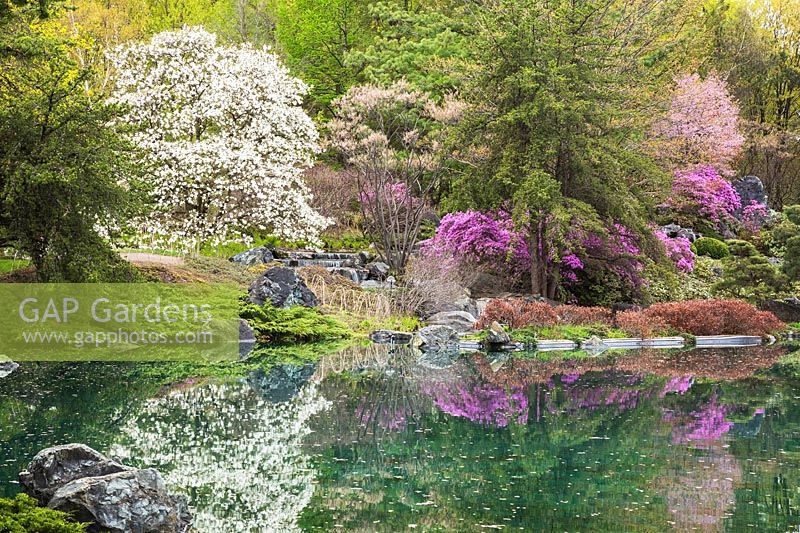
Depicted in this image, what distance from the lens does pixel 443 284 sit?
2062 centimetres

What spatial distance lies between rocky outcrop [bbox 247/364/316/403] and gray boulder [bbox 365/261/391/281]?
344 inches

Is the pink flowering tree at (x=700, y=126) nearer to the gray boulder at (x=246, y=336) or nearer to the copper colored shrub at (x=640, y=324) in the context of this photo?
the copper colored shrub at (x=640, y=324)

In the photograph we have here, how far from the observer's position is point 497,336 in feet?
59.8

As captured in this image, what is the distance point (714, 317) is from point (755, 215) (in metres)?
13.8

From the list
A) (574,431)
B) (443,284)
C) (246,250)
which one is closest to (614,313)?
(443,284)

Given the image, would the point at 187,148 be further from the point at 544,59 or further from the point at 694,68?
the point at 694,68

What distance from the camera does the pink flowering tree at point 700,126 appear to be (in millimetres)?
29844

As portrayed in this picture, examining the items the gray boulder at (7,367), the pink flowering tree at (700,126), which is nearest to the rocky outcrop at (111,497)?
the gray boulder at (7,367)

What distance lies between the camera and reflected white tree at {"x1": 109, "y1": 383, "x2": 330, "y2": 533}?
6.56m

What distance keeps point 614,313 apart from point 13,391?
1424 cm

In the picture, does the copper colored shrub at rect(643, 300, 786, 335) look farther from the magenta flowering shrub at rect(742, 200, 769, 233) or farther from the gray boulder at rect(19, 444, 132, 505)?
the gray boulder at rect(19, 444, 132, 505)

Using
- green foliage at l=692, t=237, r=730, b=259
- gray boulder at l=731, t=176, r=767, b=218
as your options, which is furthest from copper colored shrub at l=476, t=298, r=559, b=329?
gray boulder at l=731, t=176, r=767, b=218

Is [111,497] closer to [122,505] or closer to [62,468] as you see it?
[122,505]

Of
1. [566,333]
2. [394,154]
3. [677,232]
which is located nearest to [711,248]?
[677,232]
